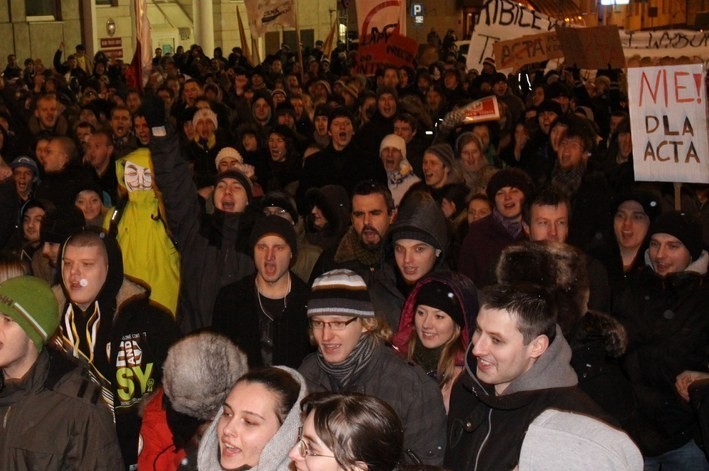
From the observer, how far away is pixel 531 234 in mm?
5293

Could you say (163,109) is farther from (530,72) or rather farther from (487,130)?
(530,72)

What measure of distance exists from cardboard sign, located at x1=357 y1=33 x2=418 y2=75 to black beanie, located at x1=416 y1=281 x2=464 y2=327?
1092 cm

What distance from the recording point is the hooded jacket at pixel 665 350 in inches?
170

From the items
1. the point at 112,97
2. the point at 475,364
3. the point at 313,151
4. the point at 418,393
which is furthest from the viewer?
the point at 112,97

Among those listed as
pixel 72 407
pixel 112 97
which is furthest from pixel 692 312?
pixel 112 97

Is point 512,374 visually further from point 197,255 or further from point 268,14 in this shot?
point 268,14

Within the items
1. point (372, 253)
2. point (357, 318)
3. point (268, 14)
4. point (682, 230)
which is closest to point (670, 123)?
point (682, 230)

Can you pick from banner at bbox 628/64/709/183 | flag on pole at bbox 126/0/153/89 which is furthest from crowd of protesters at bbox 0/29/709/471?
flag on pole at bbox 126/0/153/89

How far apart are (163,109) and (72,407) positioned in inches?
88.0

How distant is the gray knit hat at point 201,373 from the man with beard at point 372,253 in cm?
127

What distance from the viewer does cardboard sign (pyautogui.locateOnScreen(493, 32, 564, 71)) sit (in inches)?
530

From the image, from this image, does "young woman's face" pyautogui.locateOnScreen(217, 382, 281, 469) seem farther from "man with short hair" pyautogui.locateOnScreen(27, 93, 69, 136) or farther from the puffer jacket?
"man with short hair" pyautogui.locateOnScreen(27, 93, 69, 136)

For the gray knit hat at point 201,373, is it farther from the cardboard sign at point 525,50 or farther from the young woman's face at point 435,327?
the cardboard sign at point 525,50

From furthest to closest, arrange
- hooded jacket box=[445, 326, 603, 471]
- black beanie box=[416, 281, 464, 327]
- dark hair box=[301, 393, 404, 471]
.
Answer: black beanie box=[416, 281, 464, 327] → hooded jacket box=[445, 326, 603, 471] → dark hair box=[301, 393, 404, 471]
